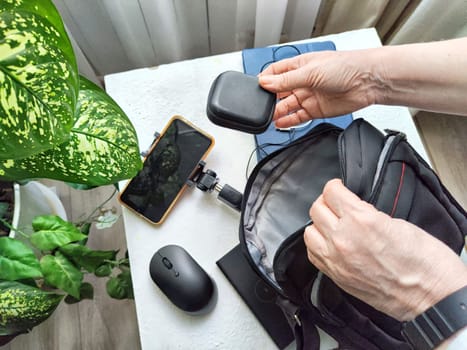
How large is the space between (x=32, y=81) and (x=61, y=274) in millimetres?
331

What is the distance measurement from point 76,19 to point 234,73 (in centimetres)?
47

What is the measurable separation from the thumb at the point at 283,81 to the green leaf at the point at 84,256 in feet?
1.25

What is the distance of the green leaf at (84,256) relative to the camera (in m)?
0.60

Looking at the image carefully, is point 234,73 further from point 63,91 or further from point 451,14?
point 451,14

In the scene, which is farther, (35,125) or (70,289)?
(70,289)

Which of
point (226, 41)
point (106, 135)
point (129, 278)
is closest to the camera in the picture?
point (106, 135)

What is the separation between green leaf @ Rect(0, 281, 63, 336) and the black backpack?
30 centimetres

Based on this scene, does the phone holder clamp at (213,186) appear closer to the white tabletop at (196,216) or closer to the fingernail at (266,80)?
the white tabletop at (196,216)

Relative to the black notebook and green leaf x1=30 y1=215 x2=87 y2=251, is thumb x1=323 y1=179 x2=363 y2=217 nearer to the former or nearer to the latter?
the black notebook

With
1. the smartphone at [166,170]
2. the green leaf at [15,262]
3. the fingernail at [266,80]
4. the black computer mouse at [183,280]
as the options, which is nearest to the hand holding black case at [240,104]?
the fingernail at [266,80]

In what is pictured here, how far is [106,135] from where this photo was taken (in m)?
0.48

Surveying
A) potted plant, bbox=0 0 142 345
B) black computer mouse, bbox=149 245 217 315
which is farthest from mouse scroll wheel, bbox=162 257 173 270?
potted plant, bbox=0 0 142 345

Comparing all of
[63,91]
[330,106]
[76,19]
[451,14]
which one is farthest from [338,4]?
[63,91]

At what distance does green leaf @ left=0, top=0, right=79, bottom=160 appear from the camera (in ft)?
1.09
